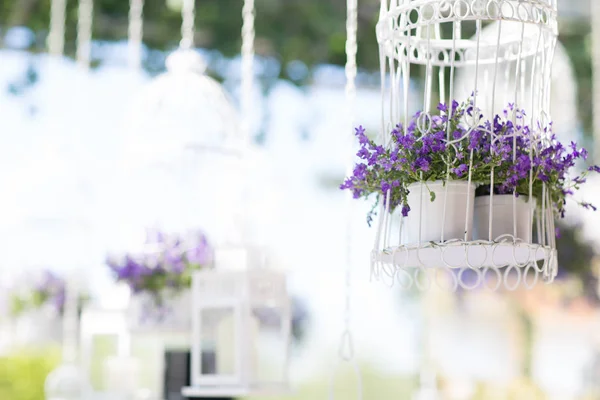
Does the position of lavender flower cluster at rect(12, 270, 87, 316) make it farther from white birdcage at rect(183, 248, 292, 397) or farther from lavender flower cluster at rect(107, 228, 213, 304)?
white birdcage at rect(183, 248, 292, 397)

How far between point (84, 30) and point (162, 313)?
1.71 m

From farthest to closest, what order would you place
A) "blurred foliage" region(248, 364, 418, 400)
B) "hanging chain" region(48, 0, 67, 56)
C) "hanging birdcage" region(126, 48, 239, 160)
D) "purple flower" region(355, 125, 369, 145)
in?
"blurred foliage" region(248, 364, 418, 400), "hanging chain" region(48, 0, 67, 56), "hanging birdcage" region(126, 48, 239, 160), "purple flower" region(355, 125, 369, 145)

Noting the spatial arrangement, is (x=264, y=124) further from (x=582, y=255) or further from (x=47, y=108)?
(x=582, y=255)

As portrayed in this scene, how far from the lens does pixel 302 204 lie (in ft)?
17.1

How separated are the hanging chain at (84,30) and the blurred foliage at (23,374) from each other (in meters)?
1.73

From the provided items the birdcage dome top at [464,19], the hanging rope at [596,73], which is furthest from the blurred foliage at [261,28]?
the birdcage dome top at [464,19]

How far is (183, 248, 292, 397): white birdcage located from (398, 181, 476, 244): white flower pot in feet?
2.56

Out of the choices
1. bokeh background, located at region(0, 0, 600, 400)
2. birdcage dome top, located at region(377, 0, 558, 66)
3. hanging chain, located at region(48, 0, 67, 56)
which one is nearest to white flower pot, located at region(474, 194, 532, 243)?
birdcage dome top, located at region(377, 0, 558, 66)

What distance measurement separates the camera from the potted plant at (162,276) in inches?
108

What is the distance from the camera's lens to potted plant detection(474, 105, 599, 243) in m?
1.67

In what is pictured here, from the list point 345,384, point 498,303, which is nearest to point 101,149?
point 345,384

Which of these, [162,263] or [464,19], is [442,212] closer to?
[464,19]

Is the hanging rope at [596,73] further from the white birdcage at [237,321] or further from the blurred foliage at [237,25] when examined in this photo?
the white birdcage at [237,321]

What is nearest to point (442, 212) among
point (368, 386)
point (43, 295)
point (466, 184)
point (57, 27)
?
point (466, 184)
